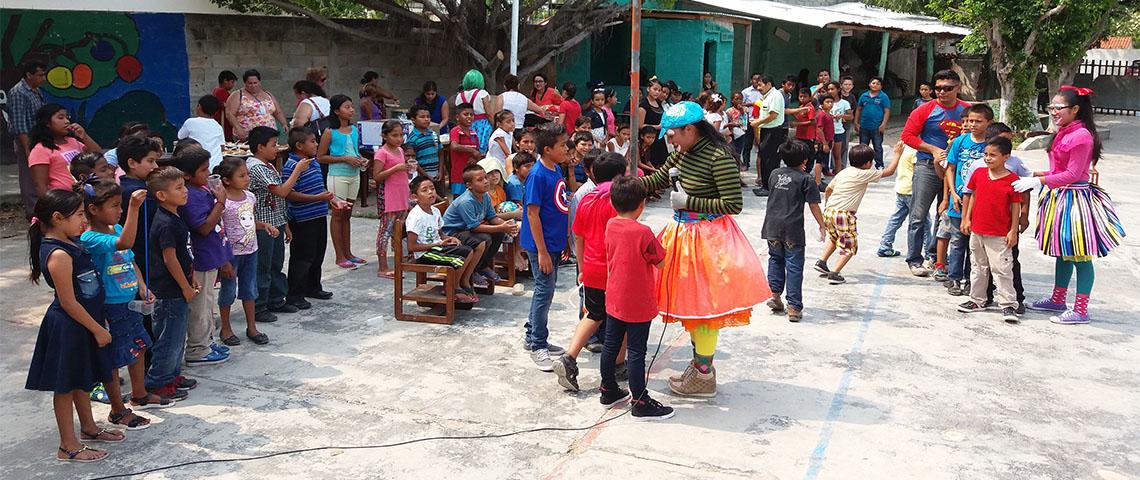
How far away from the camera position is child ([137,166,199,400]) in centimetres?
528

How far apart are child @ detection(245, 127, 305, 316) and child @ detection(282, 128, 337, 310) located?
12cm

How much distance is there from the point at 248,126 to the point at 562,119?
394 cm

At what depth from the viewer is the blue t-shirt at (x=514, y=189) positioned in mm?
7801

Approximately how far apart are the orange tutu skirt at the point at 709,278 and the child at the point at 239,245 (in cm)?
274

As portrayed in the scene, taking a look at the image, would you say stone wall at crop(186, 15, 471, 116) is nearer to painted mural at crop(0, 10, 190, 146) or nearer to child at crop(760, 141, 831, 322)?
painted mural at crop(0, 10, 190, 146)

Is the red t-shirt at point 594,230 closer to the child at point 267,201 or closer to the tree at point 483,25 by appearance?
the child at point 267,201

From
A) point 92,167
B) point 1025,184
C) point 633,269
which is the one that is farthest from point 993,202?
point 92,167

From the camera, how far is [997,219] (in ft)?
23.4

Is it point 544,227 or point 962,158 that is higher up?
point 962,158

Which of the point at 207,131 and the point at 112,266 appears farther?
the point at 207,131

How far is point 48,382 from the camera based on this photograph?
454cm

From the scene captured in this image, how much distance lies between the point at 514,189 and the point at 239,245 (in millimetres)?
2611

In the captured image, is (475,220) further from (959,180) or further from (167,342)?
(959,180)

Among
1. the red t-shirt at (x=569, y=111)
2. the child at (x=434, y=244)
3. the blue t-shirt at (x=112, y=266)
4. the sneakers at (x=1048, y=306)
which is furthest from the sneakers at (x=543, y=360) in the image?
the red t-shirt at (x=569, y=111)
